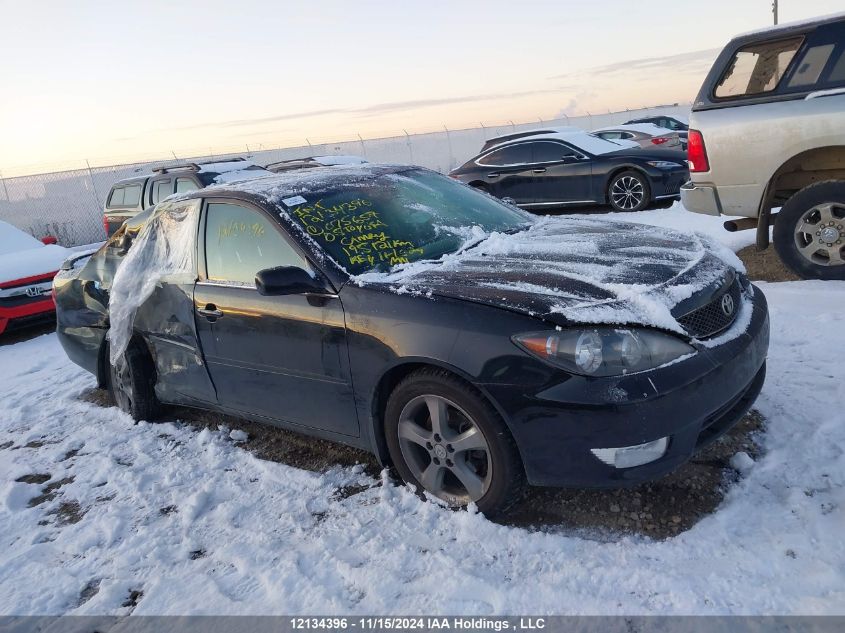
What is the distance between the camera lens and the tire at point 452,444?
2738 millimetres

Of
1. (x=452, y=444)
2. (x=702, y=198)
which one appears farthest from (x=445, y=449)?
(x=702, y=198)

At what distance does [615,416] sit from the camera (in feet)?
8.23

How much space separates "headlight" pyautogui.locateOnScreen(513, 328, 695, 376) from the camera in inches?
100

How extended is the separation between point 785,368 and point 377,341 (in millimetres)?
2642

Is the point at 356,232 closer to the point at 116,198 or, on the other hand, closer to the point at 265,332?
the point at 265,332

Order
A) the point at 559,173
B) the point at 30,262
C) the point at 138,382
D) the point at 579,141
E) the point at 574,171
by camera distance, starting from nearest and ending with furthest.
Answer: the point at 138,382, the point at 30,262, the point at 574,171, the point at 559,173, the point at 579,141

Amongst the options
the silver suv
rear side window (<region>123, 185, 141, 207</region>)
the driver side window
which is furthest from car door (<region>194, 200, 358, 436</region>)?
rear side window (<region>123, 185, 141, 207</region>)

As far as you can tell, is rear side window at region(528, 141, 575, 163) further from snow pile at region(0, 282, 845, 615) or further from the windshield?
snow pile at region(0, 282, 845, 615)

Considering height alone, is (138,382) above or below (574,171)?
below

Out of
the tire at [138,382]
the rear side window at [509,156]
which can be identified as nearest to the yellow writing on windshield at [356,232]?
the tire at [138,382]

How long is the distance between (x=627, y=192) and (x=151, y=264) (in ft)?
27.3

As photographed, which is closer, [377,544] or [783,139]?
[377,544]

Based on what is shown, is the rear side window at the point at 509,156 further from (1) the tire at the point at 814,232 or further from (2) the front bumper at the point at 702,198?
(1) the tire at the point at 814,232

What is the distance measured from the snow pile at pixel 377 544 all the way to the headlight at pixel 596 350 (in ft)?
2.41
